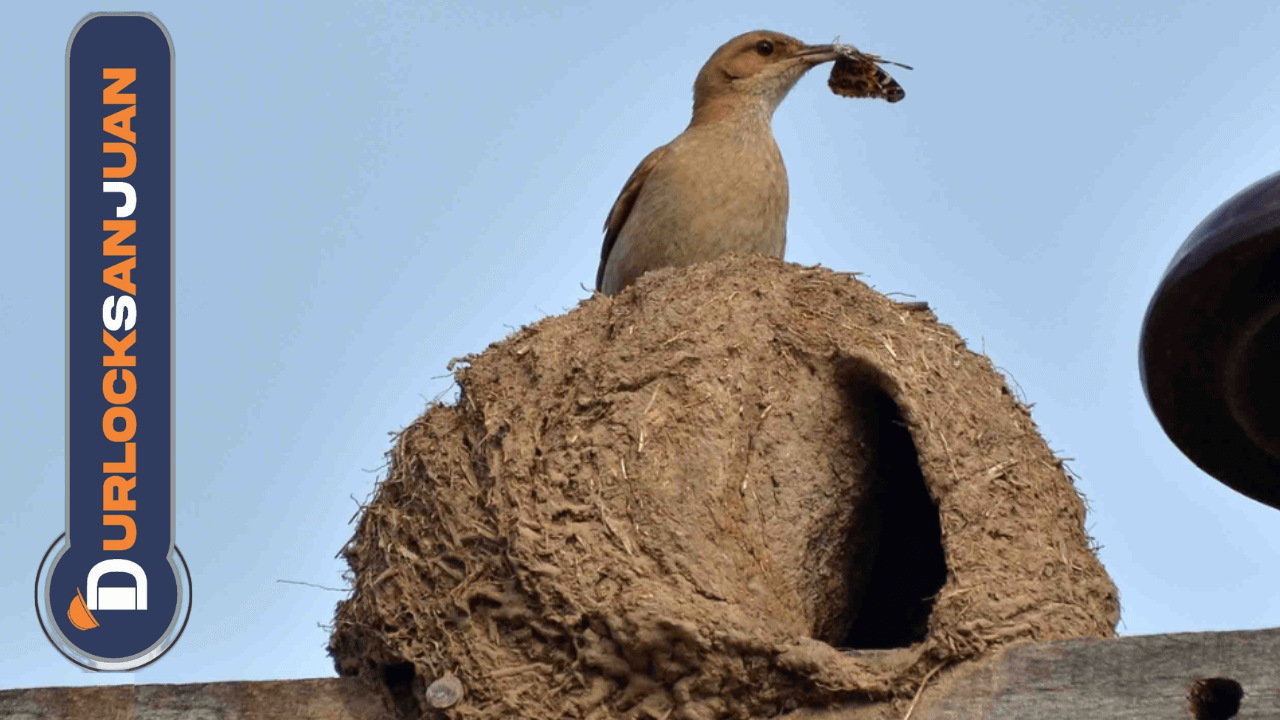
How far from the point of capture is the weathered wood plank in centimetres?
491

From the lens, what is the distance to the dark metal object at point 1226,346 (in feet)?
14.3

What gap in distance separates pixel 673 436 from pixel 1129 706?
1717 millimetres

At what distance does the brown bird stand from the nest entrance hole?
4.07 ft

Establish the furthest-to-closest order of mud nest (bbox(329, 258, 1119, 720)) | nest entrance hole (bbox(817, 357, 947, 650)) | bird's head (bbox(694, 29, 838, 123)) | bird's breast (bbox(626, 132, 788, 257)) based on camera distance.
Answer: bird's head (bbox(694, 29, 838, 123)) < bird's breast (bbox(626, 132, 788, 257)) < nest entrance hole (bbox(817, 357, 947, 650)) < mud nest (bbox(329, 258, 1119, 720))

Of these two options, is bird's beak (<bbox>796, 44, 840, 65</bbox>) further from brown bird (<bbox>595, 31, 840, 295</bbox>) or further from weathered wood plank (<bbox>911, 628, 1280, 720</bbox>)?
weathered wood plank (<bbox>911, 628, 1280, 720</bbox>)

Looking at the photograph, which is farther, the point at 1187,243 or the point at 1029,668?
the point at 1029,668

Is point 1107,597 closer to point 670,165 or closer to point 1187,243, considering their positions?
point 1187,243

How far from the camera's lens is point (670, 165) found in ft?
26.1

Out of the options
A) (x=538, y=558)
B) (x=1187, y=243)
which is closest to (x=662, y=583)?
(x=538, y=558)

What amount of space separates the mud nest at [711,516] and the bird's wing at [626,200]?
5.01 feet

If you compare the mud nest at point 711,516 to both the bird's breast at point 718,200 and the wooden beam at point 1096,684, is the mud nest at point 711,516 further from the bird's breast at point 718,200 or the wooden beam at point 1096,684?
the bird's breast at point 718,200

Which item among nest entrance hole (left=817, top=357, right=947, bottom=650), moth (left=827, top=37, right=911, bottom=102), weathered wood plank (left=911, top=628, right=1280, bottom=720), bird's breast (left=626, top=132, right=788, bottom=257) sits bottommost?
weathered wood plank (left=911, top=628, right=1280, bottom=720)

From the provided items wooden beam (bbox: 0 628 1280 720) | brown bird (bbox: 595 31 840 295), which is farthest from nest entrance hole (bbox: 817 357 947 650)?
brown bird (bbox: 595 31 840 295)

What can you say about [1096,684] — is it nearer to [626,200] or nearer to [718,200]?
[718,200]
